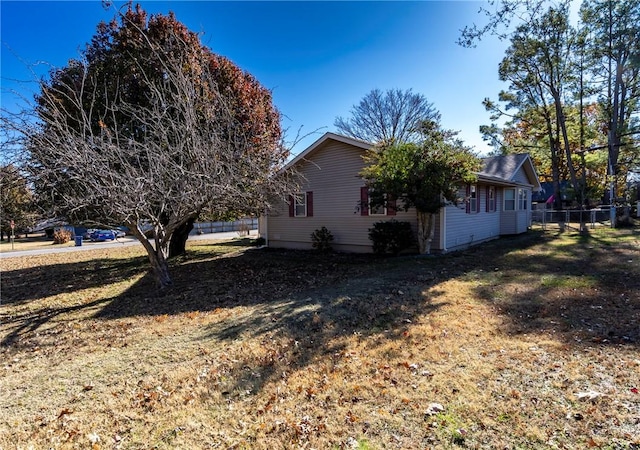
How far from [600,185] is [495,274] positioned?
18.7 meters

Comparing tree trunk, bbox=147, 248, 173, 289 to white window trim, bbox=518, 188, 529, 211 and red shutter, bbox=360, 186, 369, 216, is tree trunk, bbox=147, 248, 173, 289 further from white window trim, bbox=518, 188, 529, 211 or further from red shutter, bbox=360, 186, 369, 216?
white window trim, bbox=518, 188, 529, 211

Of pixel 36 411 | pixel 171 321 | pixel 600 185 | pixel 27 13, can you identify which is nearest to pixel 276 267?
pixel 171 321

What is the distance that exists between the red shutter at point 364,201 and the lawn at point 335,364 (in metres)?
4.16

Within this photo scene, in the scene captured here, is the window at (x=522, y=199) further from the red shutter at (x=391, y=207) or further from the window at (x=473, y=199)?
the red shutter at (x=391, y=207)

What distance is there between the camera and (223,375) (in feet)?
12.5

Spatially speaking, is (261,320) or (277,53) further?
(277,53)

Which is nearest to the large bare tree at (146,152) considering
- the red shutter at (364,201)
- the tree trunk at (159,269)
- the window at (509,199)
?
the tree trunk at (159,269)

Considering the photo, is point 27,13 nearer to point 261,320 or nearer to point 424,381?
point 261,320

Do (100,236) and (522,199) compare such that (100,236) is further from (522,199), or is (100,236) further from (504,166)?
(522,199)

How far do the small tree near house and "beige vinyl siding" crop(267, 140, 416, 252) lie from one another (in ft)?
6.09

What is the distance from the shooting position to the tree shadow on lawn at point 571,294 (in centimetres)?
465

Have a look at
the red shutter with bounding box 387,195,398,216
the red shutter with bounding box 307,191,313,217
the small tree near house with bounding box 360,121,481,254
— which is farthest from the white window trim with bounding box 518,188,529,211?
the red shutter with bounding box 307,191,313,217

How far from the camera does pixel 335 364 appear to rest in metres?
3.95

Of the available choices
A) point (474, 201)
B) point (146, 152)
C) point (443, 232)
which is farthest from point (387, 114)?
point (146, 152)
